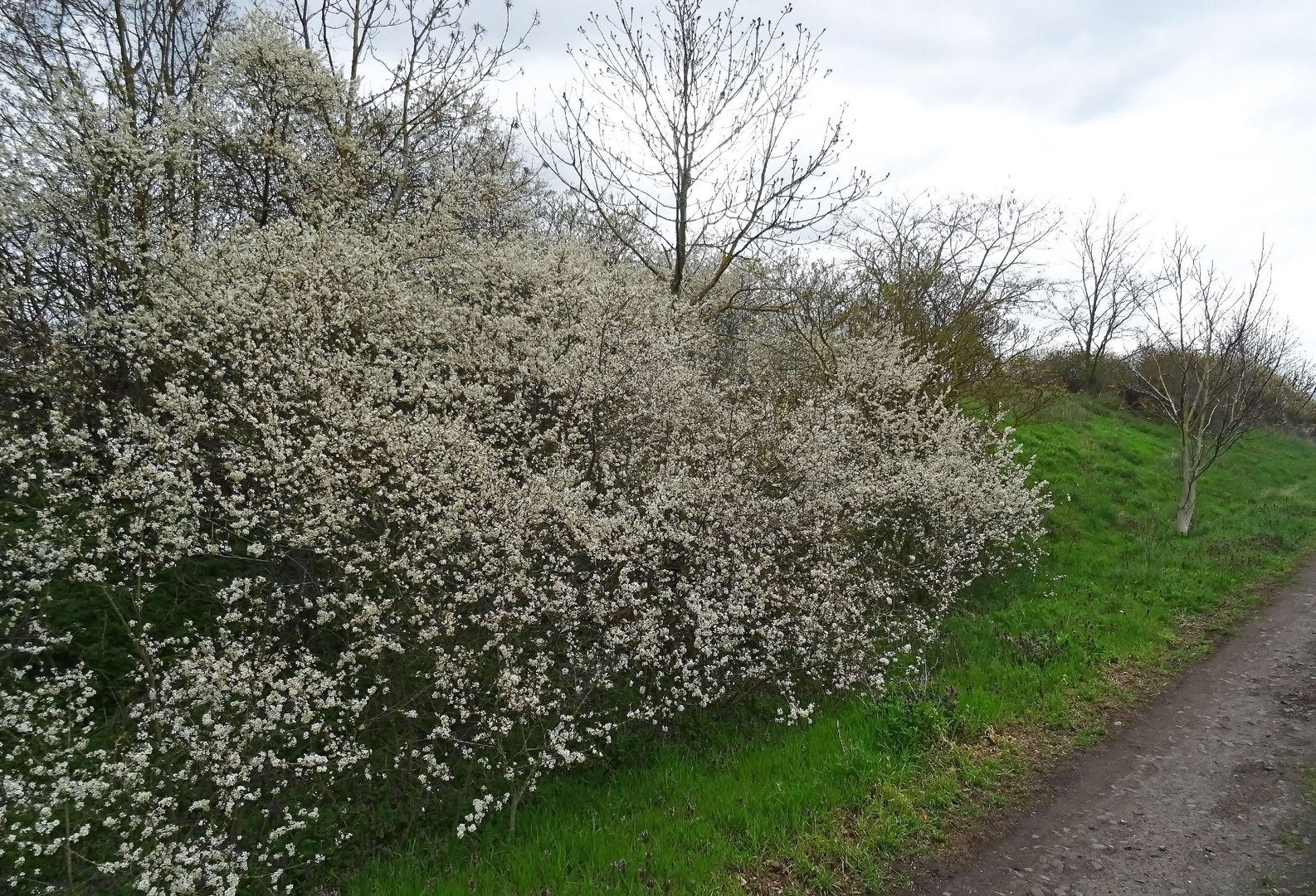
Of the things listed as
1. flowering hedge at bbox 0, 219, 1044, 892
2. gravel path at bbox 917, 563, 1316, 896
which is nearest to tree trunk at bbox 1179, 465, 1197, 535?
gravel path at bbox 917, 563, 1316, 896

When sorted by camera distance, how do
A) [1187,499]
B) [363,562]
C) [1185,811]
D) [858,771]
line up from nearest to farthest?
1. [1185,811]
2. [858,771]
3. [363,562]
4. [1187,499]

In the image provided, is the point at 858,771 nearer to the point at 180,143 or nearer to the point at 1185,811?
the point at 1185,811

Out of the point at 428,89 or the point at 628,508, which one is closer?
the point at 628,508

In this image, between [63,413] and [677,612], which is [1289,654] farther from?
[63,413]

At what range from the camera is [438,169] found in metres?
10.5

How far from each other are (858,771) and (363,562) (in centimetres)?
415

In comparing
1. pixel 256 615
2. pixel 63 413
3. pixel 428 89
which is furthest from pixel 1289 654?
pixel 428 89

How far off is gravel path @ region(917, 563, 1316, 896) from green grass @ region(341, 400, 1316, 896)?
0.34 meters

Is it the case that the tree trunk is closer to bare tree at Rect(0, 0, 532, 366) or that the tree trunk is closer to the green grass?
the green grass

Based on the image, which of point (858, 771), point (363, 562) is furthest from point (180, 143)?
point (858, 771)

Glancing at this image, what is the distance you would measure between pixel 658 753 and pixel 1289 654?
7.16m

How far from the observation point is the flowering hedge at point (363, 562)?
425 cm

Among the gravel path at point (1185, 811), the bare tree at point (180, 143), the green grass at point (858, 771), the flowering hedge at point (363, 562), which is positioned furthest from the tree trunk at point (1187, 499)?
the bare tree at point (180, 143)

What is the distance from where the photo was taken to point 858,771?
16.4 ft
